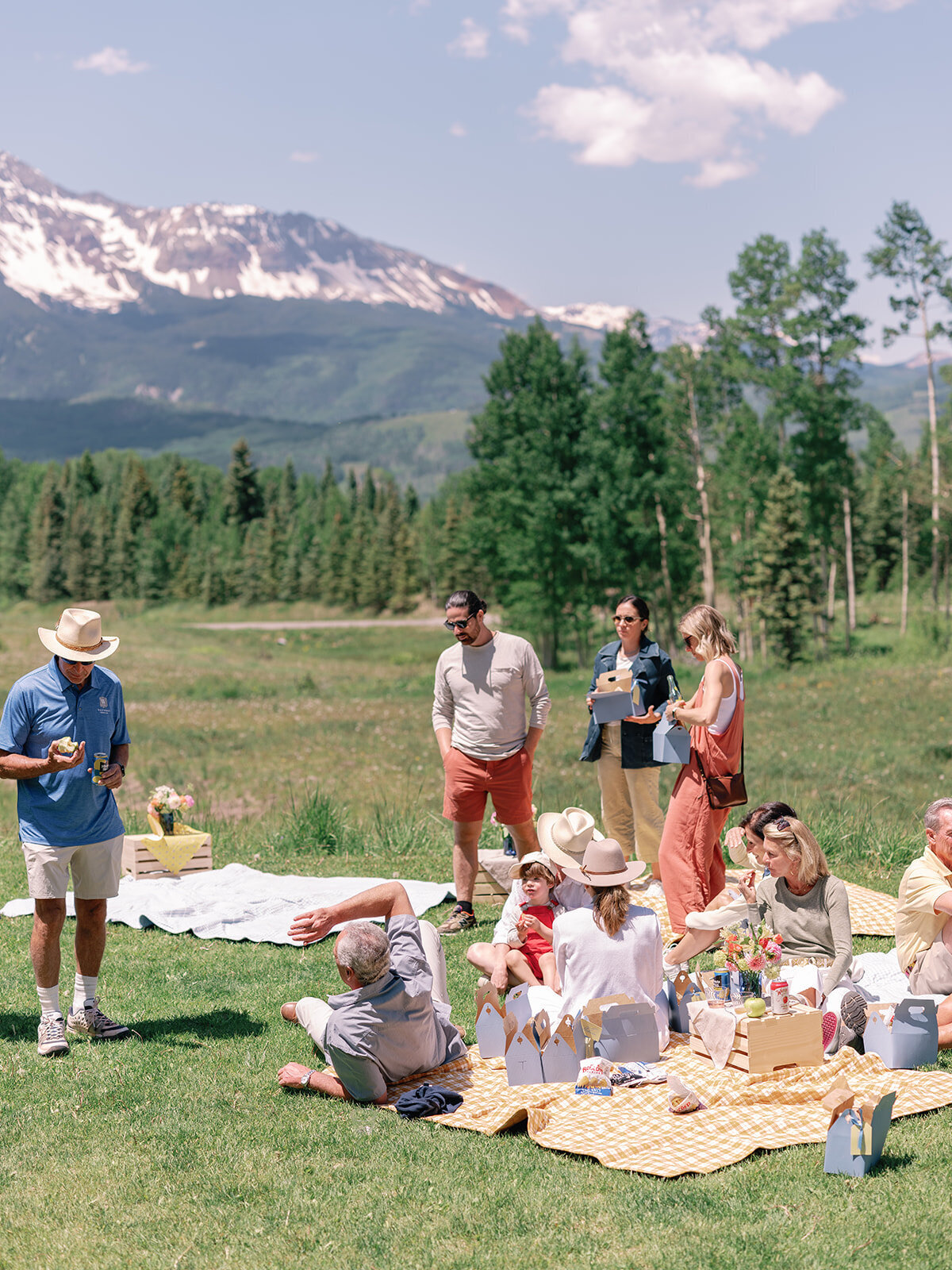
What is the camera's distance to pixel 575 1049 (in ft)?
19.1

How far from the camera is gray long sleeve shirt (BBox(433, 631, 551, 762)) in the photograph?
8.98 m

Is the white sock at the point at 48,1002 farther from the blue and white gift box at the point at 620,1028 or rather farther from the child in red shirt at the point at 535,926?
the blue and white gift box at the point at 620,1028

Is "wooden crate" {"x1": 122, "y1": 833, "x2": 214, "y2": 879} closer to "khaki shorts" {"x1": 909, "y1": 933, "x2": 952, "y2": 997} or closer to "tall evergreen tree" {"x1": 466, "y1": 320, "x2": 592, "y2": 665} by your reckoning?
"khaki shorts" {"x1": 909, "y1": 933, "x2": 952, "y2": 997}

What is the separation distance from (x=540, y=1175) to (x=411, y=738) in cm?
2030

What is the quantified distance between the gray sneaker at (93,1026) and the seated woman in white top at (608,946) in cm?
256

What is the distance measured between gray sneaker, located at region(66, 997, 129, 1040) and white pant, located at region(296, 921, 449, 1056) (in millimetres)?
1096

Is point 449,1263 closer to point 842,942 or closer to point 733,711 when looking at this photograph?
point 842,942

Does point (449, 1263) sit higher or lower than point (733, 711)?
lower

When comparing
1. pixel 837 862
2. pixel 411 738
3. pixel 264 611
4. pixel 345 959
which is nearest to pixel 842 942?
pixel 345 959

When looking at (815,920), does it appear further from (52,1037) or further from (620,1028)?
(52,1037)

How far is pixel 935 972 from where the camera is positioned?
637 centimetres

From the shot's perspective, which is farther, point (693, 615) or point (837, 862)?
point (837, 862)

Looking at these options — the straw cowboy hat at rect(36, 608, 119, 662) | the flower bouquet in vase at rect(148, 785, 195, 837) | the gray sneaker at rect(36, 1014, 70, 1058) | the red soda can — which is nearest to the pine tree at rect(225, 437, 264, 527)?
the flower bouquet in vase at rect(148, 785, 195, 837)

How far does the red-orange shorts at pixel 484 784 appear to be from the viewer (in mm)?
9039
